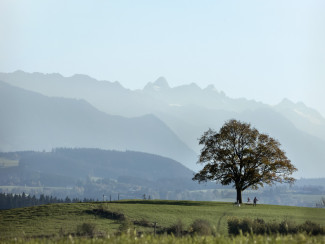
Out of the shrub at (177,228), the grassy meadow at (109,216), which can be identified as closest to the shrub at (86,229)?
the grassy meadow at (109,216)

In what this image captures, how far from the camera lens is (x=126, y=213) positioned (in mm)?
80188

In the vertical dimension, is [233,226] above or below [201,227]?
above

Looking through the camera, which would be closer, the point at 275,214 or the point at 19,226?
the point at 19,226

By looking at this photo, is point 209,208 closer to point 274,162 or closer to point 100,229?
point 274,162

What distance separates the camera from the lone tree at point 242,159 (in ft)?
342

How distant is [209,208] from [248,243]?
73072 mm

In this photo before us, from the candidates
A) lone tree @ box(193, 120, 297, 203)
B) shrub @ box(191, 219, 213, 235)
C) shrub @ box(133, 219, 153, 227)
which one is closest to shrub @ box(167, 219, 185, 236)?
shrub @ box(191, 219, 213, 235)

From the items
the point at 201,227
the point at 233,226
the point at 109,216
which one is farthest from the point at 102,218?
the point at 233,226

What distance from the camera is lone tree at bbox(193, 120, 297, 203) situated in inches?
4099

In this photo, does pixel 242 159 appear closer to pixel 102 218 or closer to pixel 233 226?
pixel 102 218

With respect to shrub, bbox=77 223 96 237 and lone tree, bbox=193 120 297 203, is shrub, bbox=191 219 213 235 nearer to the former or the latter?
shrub, bbox=77 223 96 237

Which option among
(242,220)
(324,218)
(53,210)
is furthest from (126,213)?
(324,218)

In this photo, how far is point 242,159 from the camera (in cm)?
10481

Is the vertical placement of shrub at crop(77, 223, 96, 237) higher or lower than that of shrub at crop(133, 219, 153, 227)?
lower
